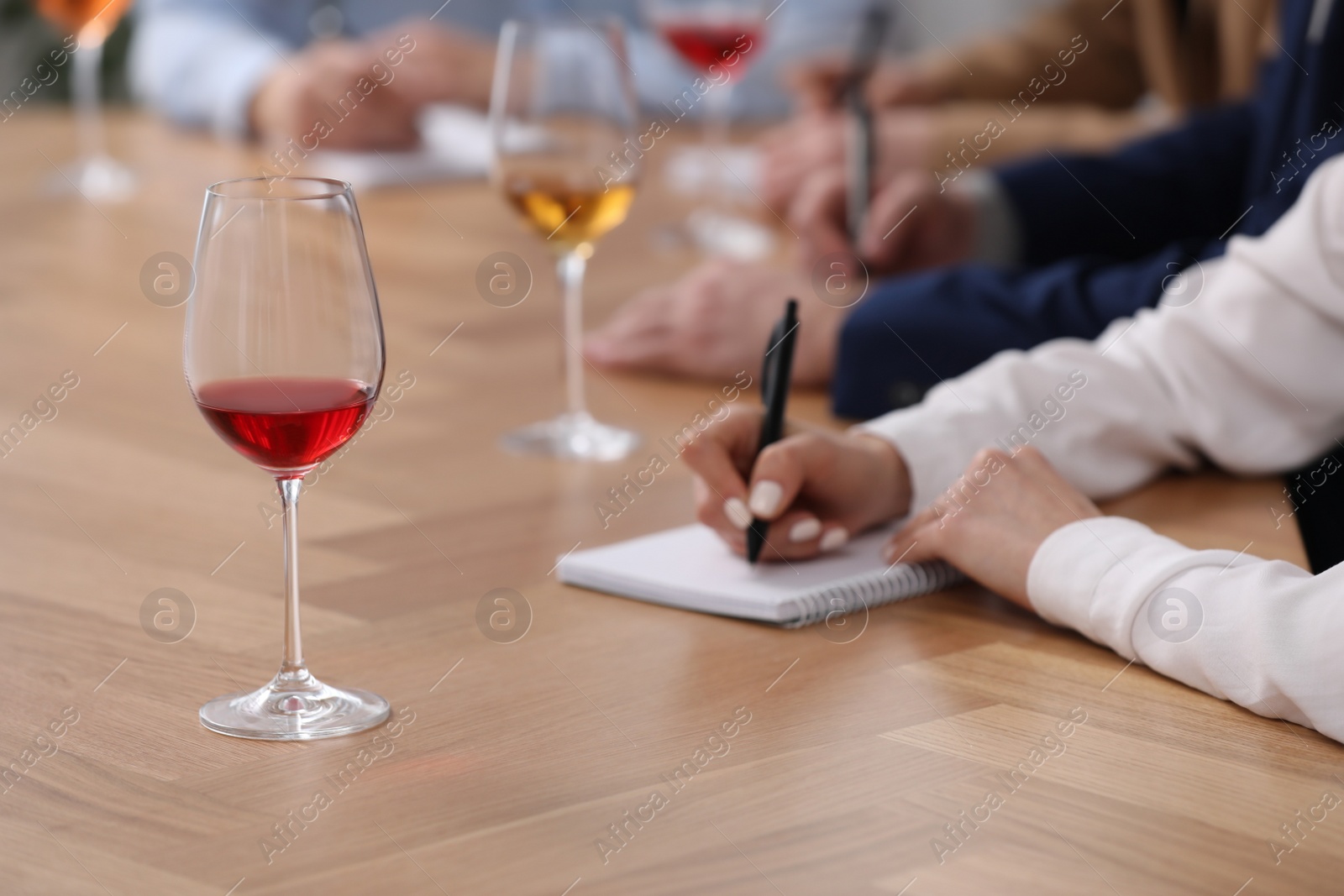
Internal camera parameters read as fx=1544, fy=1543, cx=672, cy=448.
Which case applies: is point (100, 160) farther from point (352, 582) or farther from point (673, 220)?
point (352, 582)

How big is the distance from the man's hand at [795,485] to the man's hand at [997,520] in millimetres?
50

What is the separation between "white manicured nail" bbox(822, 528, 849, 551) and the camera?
0.95 meters

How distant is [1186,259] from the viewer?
131cm

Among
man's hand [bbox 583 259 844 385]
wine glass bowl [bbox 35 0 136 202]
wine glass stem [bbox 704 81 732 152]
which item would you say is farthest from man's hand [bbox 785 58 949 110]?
wine glass bowl [bbox 35 0 136 202]

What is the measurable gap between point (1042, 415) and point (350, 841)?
25.3 inches

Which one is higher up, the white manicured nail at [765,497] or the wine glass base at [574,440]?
the wine glass base at [574,440]

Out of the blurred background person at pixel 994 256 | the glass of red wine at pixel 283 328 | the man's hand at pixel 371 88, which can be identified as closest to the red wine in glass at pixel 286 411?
the glass of red wine at pixel 283 328

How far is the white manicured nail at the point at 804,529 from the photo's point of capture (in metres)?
0.93

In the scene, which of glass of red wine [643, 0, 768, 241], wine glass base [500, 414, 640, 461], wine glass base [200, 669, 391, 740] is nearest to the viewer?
wine glass base [200, 669, 391, 740]

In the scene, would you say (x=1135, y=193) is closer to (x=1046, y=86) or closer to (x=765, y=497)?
(x=1046, y=86)

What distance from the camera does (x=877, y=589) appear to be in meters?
0.90

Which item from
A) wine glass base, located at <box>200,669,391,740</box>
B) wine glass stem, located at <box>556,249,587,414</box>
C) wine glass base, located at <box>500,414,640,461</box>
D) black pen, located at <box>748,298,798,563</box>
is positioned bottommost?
wine glass base, located at <box>200,669,391,740</box>

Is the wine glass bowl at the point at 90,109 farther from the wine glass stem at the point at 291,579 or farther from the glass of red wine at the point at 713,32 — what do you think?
the wine glass stem at the point at 291,579

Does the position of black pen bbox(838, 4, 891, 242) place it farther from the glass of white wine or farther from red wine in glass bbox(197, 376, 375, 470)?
red wine in glass bbox(197, 376, 375, 470)
